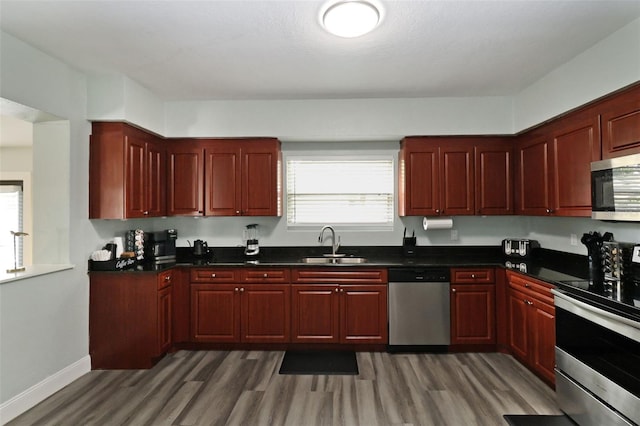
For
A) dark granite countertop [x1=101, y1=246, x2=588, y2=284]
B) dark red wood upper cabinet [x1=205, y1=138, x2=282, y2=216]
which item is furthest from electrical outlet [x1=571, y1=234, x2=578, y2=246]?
dark red wood upper cabinet [x1=205, y1=138, x2=282, y2=216]

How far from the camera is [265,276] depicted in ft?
11.9

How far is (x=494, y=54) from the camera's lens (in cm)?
276

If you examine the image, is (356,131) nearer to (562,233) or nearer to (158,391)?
(562,233)

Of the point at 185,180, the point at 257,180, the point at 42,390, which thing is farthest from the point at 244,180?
the point at 42,390

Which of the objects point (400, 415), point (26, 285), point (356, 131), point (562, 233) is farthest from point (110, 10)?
point (562, 233)

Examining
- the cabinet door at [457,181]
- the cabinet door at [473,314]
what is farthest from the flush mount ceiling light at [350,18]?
the cabinet door at [473,314]

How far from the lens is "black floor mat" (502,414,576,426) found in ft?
7.73

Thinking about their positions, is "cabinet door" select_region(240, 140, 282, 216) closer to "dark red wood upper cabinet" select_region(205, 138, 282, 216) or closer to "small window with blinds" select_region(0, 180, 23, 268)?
"dark red wood upper cabinet" select_region(205, 138, 282, 216)

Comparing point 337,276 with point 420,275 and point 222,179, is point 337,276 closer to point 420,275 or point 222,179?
point 420,275

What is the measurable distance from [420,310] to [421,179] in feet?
4.57

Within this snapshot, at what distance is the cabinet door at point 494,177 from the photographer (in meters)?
3.82

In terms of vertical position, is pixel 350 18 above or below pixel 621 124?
above

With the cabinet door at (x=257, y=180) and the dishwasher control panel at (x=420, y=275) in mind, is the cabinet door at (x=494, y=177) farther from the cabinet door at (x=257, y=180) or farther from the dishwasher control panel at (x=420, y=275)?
the cabinet door at (x=257, y=180)

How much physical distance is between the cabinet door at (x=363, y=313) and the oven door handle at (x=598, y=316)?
5.05ft
